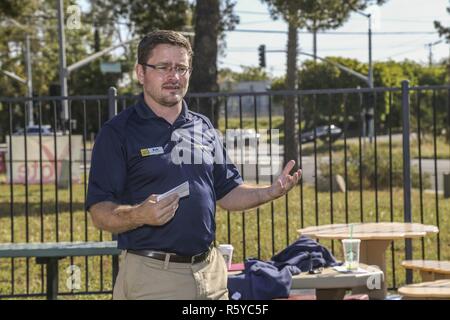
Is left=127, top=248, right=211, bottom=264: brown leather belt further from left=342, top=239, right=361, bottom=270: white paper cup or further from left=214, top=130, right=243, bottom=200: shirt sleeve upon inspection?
left=342, top=239, right=361, bottom=270: white paper cup

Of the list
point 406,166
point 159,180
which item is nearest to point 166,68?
point 159,180

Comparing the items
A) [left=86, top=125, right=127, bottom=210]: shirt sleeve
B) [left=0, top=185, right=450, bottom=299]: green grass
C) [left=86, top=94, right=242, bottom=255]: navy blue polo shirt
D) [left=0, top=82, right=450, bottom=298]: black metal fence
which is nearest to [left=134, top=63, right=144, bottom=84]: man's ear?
[left=86, top=94, right=242, bottom=255]: navy blue polo shirt

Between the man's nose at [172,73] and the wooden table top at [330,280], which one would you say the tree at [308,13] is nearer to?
the wooden table top at [330,280]

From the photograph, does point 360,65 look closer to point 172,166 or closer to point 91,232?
point 91,232

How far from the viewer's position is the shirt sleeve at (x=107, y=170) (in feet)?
11.8

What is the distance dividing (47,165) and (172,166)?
56.4 feet

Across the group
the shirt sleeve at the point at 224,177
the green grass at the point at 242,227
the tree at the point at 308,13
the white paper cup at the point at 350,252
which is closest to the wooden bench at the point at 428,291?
the white paper cup at the point at 350,252

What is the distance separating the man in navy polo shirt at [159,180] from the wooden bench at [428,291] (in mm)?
2098

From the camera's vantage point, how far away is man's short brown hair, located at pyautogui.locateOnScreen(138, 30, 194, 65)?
3.70 m

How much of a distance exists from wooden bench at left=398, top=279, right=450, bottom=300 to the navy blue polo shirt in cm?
217

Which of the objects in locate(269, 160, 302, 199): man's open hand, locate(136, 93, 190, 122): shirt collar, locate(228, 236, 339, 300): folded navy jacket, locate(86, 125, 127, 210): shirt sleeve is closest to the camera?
locate(86, 125, 127, 210): shirt sleeve

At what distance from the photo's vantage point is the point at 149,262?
3.68 metres

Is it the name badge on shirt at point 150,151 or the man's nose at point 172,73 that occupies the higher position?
the man's nose at point 172,73

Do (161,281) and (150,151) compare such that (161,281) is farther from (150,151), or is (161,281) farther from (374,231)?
(374,231)
